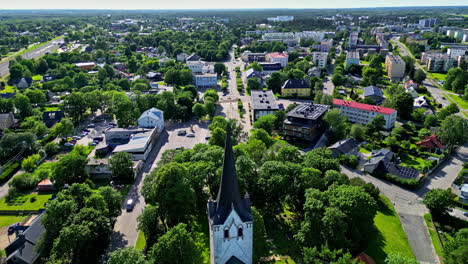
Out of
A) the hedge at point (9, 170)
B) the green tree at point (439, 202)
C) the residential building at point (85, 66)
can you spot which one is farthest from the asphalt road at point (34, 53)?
the green tree at point (439, 202)

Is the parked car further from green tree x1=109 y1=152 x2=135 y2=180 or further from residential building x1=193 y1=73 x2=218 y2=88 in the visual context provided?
residential building x1=193 y1=73 x2=218 y2=88

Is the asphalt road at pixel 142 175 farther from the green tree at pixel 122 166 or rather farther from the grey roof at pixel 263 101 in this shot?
the grey roof at pixel 263 101

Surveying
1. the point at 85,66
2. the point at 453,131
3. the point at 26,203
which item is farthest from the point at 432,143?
the point at 85,66

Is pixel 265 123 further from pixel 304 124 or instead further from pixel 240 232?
pixel 240 232

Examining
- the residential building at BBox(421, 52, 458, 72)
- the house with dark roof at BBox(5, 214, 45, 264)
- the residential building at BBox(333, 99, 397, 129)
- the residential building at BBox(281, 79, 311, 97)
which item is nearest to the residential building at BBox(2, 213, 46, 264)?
the house with dark roof at BBox(5, 214, 45, 264)

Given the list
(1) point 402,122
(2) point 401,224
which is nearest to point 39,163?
(2) point 401,224
